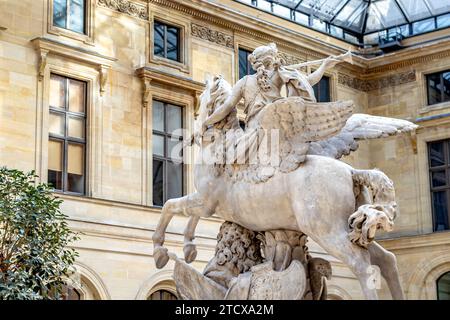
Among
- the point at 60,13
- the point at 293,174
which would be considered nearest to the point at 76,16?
the point at 60,13

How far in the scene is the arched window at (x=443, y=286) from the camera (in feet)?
74.6

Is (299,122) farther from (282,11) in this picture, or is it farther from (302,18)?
(302,18)

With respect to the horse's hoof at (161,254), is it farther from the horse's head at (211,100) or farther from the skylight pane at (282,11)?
the skylight pane at (282,11)

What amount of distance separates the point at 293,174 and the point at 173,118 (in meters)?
13.1

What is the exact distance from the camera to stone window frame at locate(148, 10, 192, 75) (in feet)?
65.4

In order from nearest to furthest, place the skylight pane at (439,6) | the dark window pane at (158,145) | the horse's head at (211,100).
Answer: the horse's head at (211,100), the dark window pane at (158,145), the skylight pane at (439,6)

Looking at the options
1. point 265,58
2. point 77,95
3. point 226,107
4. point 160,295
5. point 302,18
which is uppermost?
point 302,18

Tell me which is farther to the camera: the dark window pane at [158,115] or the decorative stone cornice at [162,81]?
the dark window pane at [158,115]

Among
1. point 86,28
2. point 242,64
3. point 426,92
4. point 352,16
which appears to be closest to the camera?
point 86,28

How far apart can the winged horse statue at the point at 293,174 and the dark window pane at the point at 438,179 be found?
16247 mm

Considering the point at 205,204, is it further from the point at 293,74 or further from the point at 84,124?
the point at 84,124

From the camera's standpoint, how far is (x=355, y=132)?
25.7 feet

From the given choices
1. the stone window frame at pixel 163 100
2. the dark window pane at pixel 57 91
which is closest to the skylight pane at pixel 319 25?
the stone window frame at pixel 163 100

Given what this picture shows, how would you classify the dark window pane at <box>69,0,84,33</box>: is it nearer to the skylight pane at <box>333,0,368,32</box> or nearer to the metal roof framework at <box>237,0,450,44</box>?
the metal roof framework at <box>237,0,450,44</box>
